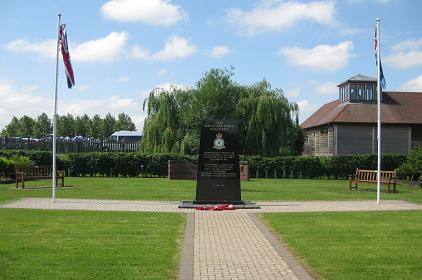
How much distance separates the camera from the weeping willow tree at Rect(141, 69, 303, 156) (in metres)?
38.0

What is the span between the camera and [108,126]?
3656 inches

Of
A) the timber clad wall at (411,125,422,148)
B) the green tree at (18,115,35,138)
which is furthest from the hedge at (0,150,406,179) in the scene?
the green tree at (18,115,35,138)

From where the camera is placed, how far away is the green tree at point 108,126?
91075 millimetres

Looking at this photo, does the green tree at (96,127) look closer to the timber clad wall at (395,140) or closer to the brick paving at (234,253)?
the timber clad wall at (395,140)

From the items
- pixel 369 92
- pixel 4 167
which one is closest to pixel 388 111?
pixel 369 92

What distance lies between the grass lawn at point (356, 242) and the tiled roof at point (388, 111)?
36918mm

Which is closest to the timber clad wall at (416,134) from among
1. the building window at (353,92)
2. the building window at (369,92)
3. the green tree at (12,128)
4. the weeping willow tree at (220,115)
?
the building window at (369,92)

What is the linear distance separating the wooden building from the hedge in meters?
14.8

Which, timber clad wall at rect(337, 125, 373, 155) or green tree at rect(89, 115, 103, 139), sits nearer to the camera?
timber clad wall at rect(337, 125, 373, 155)

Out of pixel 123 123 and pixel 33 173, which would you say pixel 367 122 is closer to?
pixel 33 173

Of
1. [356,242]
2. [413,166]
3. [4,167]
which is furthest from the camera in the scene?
[413,166]

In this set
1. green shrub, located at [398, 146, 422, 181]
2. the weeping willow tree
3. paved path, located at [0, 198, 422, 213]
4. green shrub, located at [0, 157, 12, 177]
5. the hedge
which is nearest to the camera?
paved path, located at [0, 198, 422, 213]

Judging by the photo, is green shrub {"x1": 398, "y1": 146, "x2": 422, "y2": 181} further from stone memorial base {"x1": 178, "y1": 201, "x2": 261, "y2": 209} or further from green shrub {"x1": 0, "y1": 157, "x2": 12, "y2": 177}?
green shrub {"x1": 0, "y1": 157, "x2": 12, "y2": 177}

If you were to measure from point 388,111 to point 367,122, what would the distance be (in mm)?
3599
